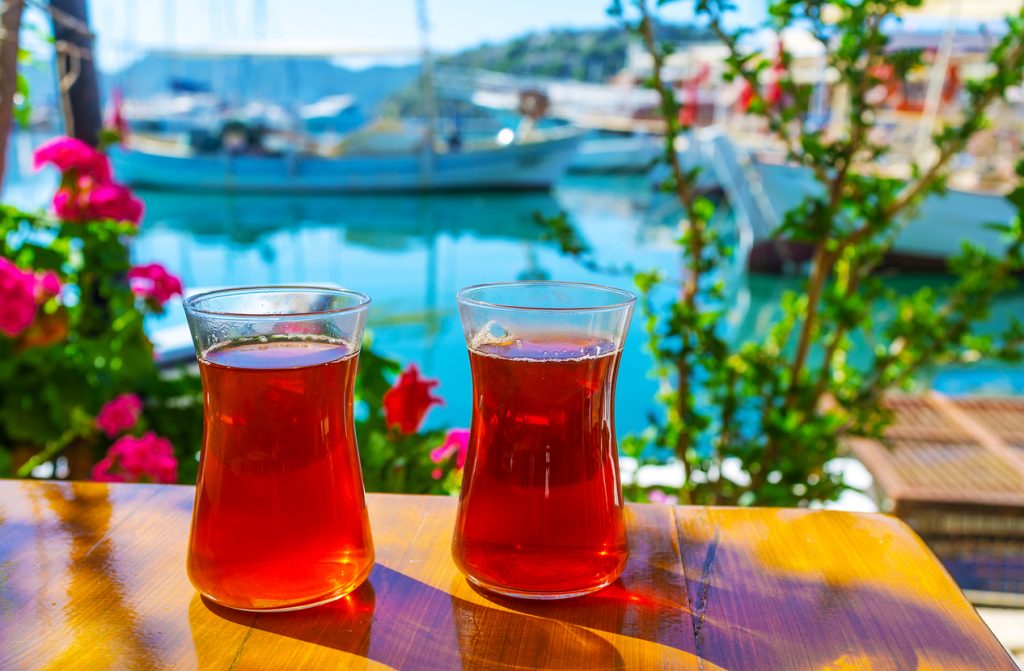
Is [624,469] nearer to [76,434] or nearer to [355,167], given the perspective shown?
[76,434]

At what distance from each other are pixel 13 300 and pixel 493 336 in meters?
1.62

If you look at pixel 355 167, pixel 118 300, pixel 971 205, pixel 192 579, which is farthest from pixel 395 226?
pixel 192 579

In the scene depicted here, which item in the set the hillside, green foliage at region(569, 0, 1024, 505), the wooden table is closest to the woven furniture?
green foliage at region(569, 0, 1024, 505)

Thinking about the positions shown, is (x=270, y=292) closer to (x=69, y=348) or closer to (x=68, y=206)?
(x=69, y=348)

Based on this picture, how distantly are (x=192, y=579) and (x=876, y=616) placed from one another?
19.4 inches

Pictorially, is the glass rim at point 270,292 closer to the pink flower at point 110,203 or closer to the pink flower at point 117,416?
the pink flower at point 117,416

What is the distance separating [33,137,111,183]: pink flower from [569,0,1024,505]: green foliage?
128 cm

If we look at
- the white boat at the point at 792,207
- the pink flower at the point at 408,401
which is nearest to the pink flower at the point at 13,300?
the pink flower at the point at 408,401

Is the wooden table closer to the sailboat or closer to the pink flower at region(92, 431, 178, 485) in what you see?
the pink flower at region(92, 431, 178, 485)

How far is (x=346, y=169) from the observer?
53.4ft

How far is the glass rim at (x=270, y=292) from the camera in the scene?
1.85 feet

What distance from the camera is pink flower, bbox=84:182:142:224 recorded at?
226 cm

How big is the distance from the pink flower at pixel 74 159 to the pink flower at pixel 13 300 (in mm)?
441

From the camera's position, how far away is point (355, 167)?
16391 millimetres
